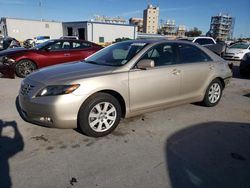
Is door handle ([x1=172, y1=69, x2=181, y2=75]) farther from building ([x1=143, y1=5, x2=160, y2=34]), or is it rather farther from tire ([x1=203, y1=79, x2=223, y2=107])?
building ([x1=143, y1=5, x2=160, y2=34])

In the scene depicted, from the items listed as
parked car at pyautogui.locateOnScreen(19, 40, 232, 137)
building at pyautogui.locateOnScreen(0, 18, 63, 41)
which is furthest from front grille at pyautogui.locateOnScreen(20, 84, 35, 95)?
building at pyautogui.locateOnScreen(0, 18, 63, 41)

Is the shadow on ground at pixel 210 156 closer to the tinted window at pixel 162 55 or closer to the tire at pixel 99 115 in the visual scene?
the tire at pixel 99 115

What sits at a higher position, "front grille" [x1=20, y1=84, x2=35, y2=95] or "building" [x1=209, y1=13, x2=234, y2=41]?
"building" [x1=209, y1=13, x2=234, y2=41]

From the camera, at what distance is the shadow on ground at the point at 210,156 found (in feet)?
8.39

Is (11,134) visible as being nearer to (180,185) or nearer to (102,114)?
(102,114)

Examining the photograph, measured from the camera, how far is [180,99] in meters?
4.45

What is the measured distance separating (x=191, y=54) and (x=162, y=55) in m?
0.81

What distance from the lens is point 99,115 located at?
3.54m

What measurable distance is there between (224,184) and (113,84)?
2.01m

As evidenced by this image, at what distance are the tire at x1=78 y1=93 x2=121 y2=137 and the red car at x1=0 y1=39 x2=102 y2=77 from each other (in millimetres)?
5544

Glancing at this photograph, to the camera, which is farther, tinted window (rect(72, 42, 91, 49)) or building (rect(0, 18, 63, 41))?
building (rect(0, 18, 63, 41))

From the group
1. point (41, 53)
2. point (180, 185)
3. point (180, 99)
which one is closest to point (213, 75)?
point (180, 99)

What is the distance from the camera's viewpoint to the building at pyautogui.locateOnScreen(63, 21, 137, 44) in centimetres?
3836

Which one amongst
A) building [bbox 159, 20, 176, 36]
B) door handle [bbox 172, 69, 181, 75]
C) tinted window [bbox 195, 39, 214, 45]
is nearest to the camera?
door handle [bbox 172, 69, 181, 75]
